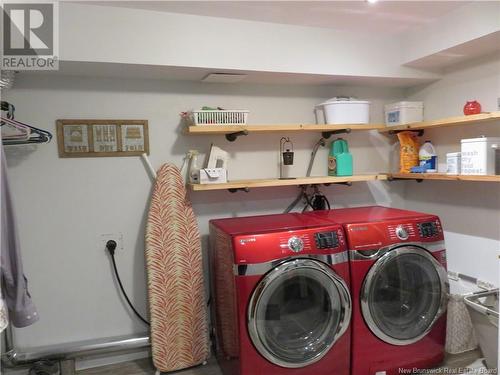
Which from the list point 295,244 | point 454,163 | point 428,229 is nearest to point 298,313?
point 295,244

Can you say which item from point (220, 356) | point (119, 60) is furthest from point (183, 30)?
point (220, 356)

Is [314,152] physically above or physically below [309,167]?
above

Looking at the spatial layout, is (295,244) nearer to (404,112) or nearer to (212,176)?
(212,176)

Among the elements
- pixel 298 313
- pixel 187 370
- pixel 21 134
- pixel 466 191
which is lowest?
pixel 187 370

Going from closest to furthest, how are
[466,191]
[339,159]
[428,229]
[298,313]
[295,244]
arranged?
1. [295,244]
2. [298,313]
3. [428,229]
4. [466,191]
5. [339,159]

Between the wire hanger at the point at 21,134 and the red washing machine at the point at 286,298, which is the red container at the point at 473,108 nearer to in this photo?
the red washing machine at the point at 286,298

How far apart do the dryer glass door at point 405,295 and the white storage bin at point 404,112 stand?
1044 millimetres

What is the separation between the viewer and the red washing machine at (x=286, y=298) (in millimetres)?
1962

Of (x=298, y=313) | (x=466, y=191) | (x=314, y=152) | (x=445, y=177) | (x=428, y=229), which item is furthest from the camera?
(x=314, y=152)

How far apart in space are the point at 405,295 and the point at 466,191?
88 centimetres

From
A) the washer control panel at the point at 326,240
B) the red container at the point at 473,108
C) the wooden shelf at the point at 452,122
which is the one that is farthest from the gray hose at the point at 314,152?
the red container at the point at 473,108

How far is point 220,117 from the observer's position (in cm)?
236

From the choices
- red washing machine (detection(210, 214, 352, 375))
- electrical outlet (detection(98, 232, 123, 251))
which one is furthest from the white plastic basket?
electrical outlet (detection(98, 232, 123, 251))

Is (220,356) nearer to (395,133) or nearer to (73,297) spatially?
(73,297)
